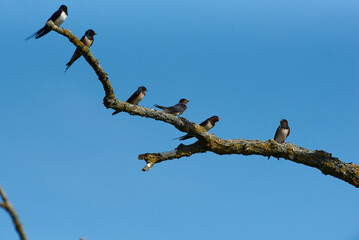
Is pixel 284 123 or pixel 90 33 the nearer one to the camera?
pixel 284 123

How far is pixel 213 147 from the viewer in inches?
295

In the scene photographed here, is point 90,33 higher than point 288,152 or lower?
higher

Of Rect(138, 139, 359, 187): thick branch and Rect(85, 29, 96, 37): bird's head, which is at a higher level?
Rect(85, 29, 96, 37): bird's head

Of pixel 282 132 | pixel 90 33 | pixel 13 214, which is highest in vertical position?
pixel 90 33

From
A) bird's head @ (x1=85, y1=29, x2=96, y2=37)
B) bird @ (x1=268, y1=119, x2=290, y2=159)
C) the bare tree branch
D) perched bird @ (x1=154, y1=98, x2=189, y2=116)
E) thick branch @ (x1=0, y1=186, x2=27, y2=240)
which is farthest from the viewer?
bird's head @ (x1=85, y1=29, x2=96, y2=37)

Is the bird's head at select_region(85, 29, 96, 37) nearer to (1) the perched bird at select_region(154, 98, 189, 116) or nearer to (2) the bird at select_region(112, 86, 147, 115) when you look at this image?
(2) the bird at select_region(112, 86, 147, 115)

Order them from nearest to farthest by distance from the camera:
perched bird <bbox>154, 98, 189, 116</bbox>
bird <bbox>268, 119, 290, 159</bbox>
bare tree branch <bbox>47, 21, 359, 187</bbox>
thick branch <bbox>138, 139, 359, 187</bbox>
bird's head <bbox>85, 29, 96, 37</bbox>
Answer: bare tree branch <bbox>47, 21, 359, 187</bbox>
thick branch <bbox>138, 139, 359, 187</bbox>
perched bird <bbox>154, 98, 189, 116</bbox>
bird <bbox>268, 119, 290, 159</bbox>
bird's head <bbox>85, 29, 96, 37</bbox>

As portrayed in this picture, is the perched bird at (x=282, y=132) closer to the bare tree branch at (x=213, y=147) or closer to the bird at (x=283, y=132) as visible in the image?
the bird at (x=283, y=132)

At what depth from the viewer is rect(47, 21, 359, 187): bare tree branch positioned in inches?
281

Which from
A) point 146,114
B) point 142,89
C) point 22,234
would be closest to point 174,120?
point 146,114

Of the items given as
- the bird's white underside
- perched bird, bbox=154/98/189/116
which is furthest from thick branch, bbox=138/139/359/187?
the bird's white underside

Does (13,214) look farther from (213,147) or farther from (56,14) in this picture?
(56,14)

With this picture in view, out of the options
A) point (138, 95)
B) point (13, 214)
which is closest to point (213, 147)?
point (138, 95)

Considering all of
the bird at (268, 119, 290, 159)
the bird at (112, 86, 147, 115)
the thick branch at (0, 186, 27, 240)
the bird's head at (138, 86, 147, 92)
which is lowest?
the thick branch at (0, 186, 27, 240)
